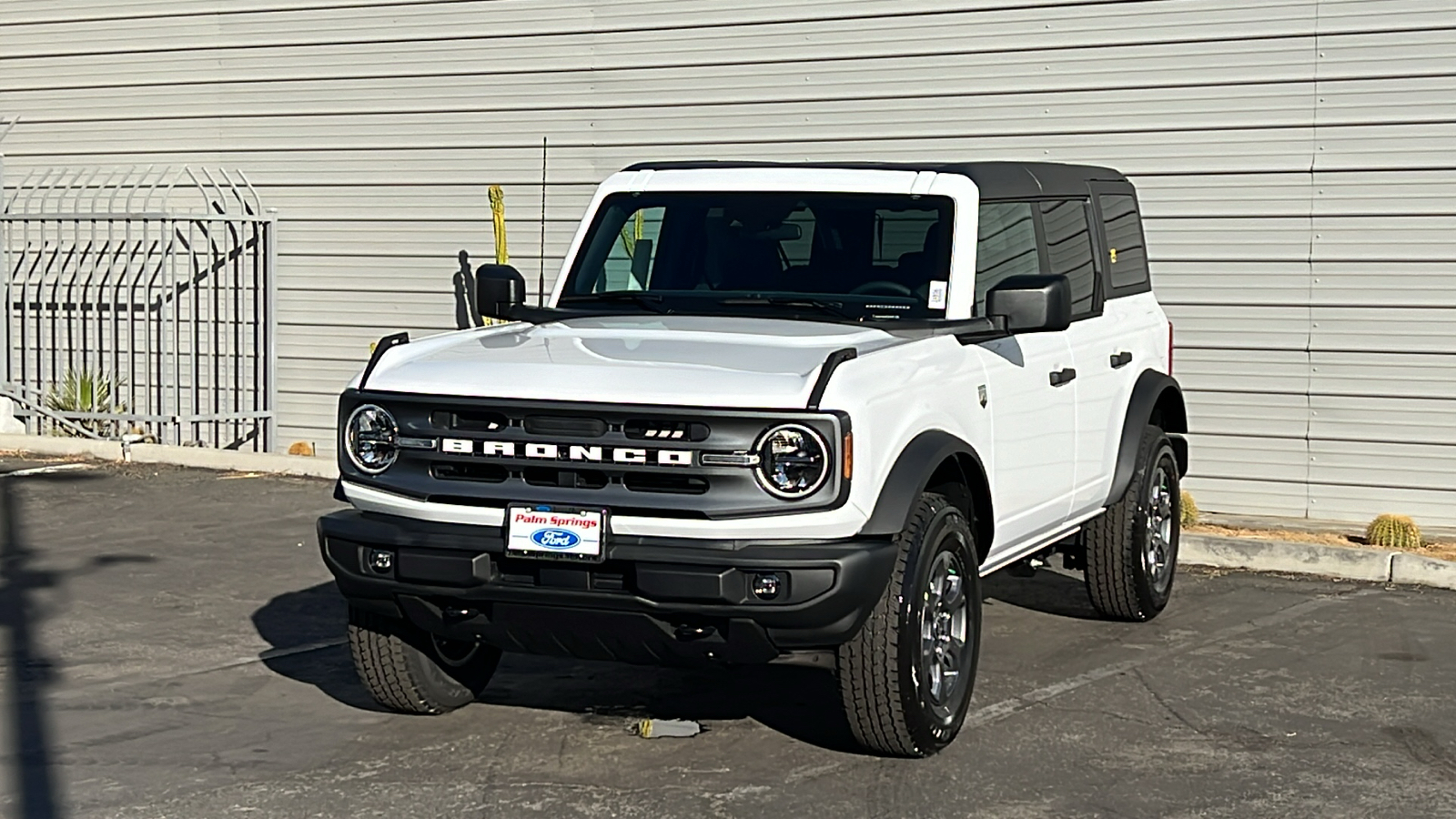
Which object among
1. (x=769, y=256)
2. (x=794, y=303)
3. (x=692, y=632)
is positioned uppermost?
(x=769, y=256)

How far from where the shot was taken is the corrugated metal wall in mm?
11297

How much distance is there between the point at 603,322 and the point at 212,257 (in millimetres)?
8800

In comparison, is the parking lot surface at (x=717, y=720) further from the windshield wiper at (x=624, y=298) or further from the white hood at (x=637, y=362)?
the windshield wiper at (x=624, y=298)

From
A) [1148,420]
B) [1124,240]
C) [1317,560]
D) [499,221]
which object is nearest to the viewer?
[1148,420]

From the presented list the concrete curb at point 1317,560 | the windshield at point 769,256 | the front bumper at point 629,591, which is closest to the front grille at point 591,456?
the front bumper at point 629,591

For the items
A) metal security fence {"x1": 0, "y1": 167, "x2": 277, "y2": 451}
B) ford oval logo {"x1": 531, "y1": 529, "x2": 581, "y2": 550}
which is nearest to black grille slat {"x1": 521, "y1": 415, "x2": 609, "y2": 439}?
ford oval logo {"x1": 531, "y1": 529, "x2": 581, "y2": 550}

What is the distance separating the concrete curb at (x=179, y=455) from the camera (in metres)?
13.6

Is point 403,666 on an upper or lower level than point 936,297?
lower

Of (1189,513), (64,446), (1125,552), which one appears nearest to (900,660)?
(1125,552)

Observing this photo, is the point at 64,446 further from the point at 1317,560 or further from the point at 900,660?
the point at 900,660

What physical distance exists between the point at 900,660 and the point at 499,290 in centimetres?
242

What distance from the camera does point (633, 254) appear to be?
7520 millimetres

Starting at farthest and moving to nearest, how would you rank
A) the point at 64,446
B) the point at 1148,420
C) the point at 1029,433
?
the point at 64,446, the point at 1148,420, the point at 1029,433

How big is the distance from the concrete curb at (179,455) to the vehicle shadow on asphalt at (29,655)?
6.17ft
